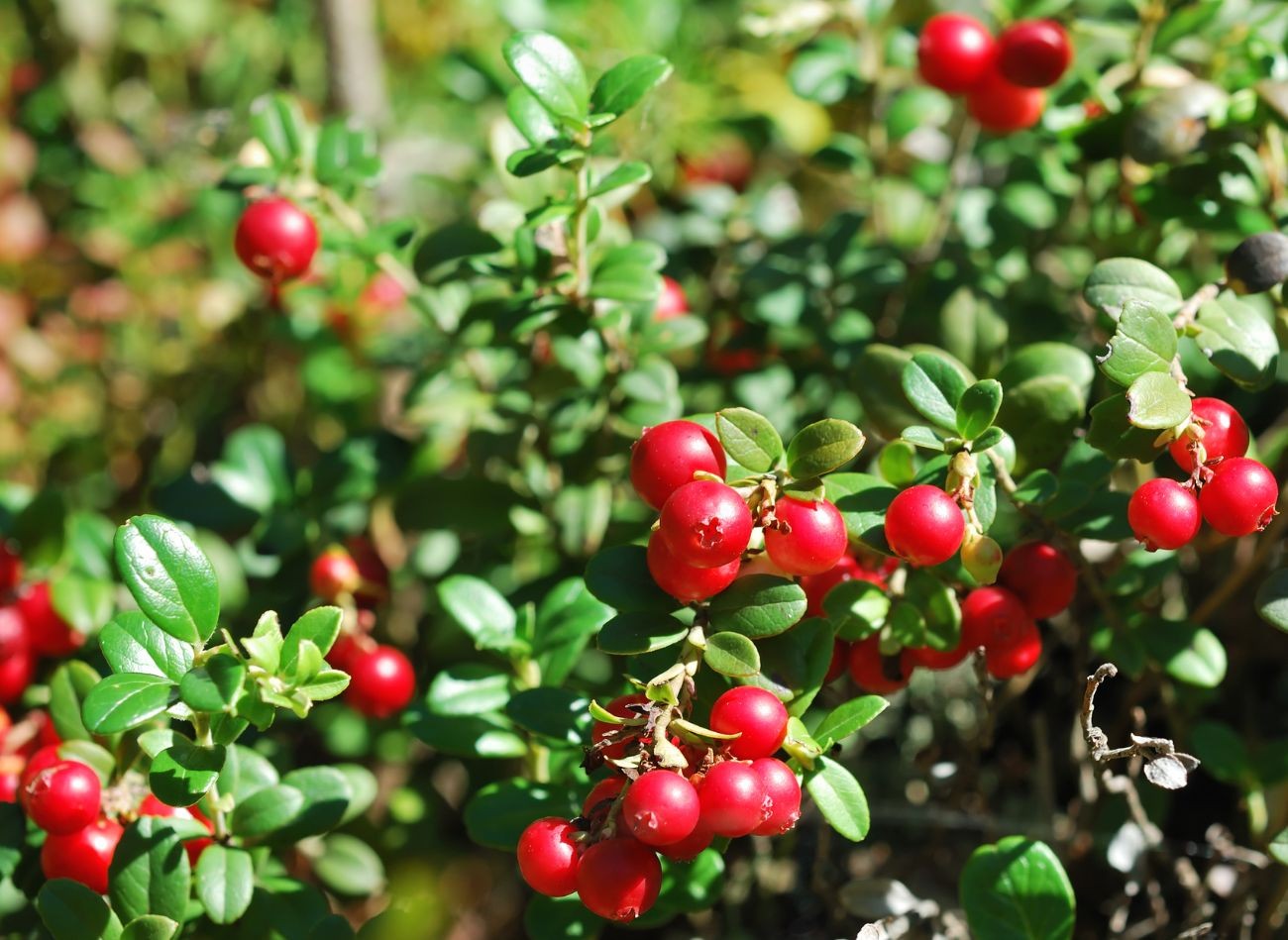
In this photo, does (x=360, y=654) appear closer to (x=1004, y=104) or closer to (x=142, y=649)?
(x=142, y=649)

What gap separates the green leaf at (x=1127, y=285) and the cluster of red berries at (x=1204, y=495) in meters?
0.20

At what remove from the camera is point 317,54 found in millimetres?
3650

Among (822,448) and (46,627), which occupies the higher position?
(822,448)

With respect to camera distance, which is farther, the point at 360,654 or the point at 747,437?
the point at 360,654

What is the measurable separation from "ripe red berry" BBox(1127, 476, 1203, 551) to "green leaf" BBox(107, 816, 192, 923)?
3.72 feet

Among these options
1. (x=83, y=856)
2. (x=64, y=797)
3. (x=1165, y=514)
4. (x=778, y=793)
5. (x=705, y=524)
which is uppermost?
(x=705, y=524)

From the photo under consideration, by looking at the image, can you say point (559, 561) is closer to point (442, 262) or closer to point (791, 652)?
point (442, 262)

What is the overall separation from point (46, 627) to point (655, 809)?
3.73ft

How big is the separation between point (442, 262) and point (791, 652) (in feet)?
2.72

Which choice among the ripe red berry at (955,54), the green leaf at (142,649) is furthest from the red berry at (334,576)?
the ripe red berry at (955,54)

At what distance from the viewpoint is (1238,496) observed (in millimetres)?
1254

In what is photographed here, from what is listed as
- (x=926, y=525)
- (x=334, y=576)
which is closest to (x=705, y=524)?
(x=926, y=525)

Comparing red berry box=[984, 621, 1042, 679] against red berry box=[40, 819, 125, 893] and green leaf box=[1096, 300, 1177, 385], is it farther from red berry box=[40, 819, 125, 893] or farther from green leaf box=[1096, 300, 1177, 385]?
red berry box=[40, 819, 125, 893]

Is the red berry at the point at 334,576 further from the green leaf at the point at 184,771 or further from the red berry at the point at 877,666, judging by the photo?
the red berry at the point at 877,666
